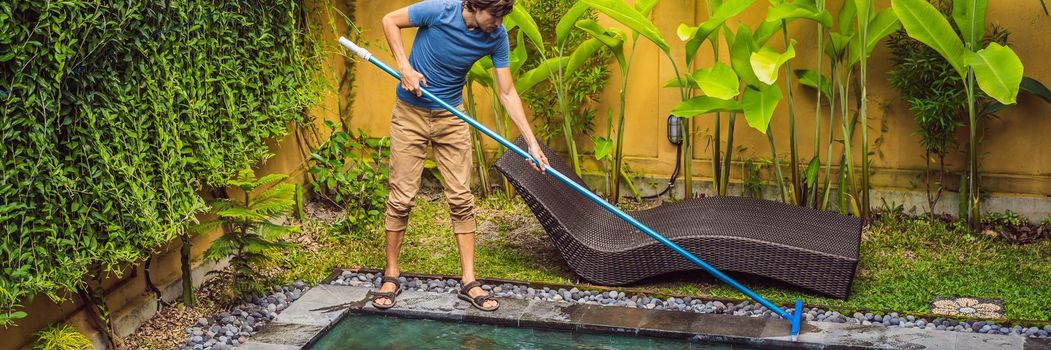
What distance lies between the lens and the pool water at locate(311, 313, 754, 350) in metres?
5.25

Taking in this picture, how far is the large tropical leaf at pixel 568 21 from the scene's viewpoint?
6734 millimetres

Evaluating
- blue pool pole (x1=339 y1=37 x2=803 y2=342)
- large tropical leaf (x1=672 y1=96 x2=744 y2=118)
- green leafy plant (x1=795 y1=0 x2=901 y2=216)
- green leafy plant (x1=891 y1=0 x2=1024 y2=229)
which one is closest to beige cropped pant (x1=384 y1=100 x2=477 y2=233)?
blue pool pole (x1=339 y1=37 x2=803 y2=342)

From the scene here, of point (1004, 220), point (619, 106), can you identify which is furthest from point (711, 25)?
point (1004, 220)

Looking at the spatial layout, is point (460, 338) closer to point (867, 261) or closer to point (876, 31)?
point (867, 261)

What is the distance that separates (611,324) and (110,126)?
7.93 feet

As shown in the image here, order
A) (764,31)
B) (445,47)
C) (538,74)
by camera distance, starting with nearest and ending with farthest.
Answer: (445,47) < (764,31) < (538,74)

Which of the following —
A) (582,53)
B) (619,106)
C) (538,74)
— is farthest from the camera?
(619,106)

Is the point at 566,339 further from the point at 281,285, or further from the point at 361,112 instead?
the point at 361,112

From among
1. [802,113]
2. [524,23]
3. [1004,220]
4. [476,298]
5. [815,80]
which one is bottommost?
[476,298]

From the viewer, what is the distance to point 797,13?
6.15 m

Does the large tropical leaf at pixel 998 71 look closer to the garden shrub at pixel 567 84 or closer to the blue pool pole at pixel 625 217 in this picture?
the blue pool pole at pixel 625 217

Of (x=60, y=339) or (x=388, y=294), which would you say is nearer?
(x=60, y=339)

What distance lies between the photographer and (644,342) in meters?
5.26

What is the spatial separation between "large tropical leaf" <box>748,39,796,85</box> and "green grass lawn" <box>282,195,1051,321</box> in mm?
1105
